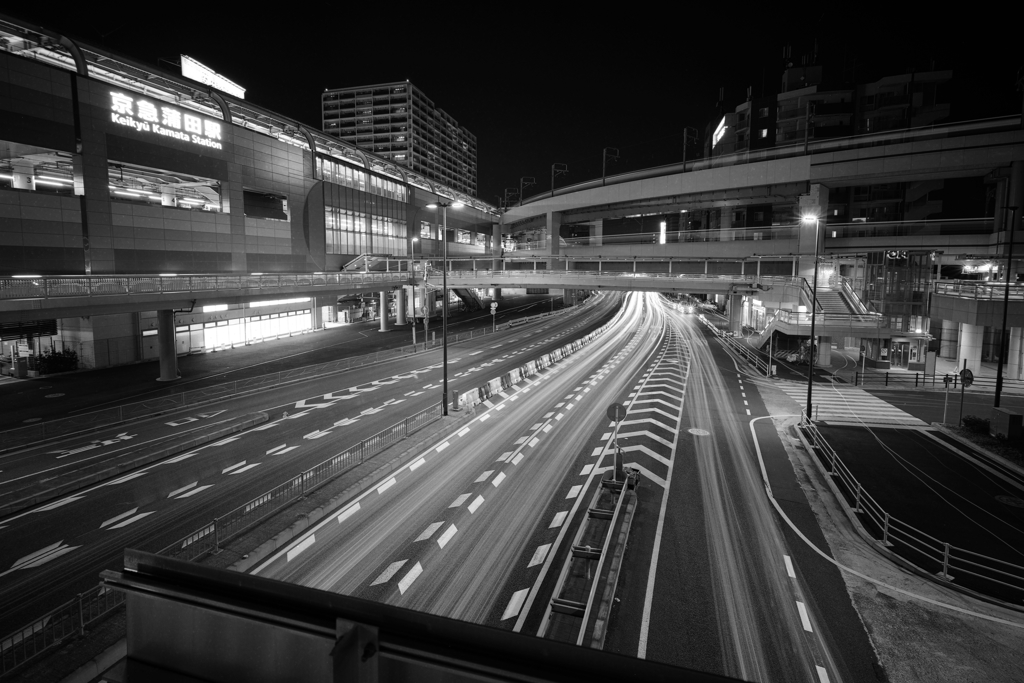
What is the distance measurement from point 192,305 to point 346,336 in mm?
22315

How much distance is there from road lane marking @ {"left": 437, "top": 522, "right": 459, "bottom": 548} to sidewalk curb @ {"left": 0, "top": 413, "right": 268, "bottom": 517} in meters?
12.7

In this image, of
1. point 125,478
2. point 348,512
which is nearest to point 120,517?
point 125,478

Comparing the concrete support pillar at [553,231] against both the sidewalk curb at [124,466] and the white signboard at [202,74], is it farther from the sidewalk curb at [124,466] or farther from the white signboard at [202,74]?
the sidewalk curb at [124,466]

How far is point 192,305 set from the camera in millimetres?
31875

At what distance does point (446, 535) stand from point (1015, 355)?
43.7 meters

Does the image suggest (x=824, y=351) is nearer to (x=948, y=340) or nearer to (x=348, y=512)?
(x=948, y=340)

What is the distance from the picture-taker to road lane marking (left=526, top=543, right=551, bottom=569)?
486 inches

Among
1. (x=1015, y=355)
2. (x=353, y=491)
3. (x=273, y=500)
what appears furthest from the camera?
(x=1015, y=355)

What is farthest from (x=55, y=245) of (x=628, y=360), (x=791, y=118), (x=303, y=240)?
(x=791, y=118)

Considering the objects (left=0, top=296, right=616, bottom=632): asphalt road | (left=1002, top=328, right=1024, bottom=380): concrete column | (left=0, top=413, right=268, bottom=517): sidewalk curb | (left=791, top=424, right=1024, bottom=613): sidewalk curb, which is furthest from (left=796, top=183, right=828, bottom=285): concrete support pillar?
(left=0, top=413, right=268, bottom=517): sidewalk curb

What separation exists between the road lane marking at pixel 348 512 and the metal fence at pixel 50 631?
16.3 ft

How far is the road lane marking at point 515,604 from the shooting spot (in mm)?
10461

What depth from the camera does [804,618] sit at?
10586 millimetres

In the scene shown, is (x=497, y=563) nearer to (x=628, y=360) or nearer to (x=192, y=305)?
(x=192, y=305)
